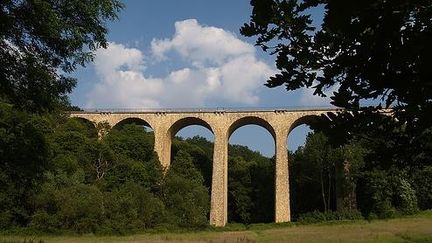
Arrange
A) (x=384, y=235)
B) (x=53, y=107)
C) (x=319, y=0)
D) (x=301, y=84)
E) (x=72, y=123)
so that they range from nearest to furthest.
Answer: (x=319, y=0) < (x=301, y=84) < (x=53, y=107) < (x=384, y=235) < (x=72, y=123)

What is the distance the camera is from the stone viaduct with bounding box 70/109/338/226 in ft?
137

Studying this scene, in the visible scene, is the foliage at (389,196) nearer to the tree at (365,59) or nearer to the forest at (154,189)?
the forest at (154,189)

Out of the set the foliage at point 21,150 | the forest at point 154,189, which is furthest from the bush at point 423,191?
the foliage at point 21,150

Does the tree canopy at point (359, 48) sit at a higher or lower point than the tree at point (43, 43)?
lower

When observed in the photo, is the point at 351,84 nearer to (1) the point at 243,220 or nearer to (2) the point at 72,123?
(2) the point at 72,123

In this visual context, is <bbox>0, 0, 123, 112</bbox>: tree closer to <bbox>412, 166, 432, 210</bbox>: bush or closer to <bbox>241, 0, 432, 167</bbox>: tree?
<bbox>241, 0, 432, 167</bbox>: tree

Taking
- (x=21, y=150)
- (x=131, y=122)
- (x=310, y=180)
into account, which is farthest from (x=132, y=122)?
(x=21, y=150)

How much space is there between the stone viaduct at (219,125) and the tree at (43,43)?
33.0 m

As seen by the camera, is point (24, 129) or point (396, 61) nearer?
point (396, 61)

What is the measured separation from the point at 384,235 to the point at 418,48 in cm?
2271

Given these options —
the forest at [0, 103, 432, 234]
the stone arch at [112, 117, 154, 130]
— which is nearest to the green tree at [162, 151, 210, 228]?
the forest at [0, 103, 432, 234]

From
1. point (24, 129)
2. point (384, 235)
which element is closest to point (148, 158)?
point (384, 235)

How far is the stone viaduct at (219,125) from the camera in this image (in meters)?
41.6

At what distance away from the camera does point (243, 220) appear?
50.6 meters
